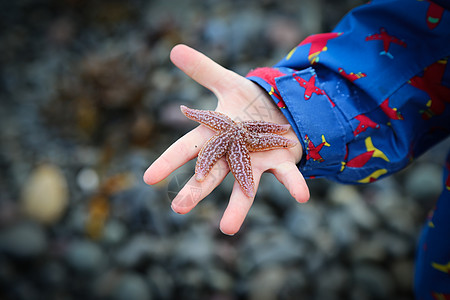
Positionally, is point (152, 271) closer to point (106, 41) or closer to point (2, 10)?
point (106, 41)

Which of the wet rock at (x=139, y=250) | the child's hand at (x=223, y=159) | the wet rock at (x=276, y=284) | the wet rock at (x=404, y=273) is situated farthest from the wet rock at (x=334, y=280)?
the child's hand at (x=223, y=159)

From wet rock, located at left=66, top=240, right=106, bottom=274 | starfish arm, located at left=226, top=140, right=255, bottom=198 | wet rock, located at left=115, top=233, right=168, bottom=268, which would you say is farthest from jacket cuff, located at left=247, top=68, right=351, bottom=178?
wet rock, located at left=66, top=240, right=106, bottom=274

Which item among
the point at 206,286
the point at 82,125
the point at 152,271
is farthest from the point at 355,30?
the point at 82,125

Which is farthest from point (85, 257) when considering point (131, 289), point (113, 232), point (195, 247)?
point (195, 247)

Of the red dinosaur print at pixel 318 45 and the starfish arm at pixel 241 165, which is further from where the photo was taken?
the red dinosaur print at pixel 318 45

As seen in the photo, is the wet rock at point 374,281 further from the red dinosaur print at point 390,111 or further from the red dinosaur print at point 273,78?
the red dinosaur print at point 273,78

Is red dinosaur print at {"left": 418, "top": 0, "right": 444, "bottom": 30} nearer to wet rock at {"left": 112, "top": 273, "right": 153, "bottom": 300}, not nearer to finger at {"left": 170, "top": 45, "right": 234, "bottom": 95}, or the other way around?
finger at {"left": 170, "top": 45, "right": 234, "bottom": 95}
